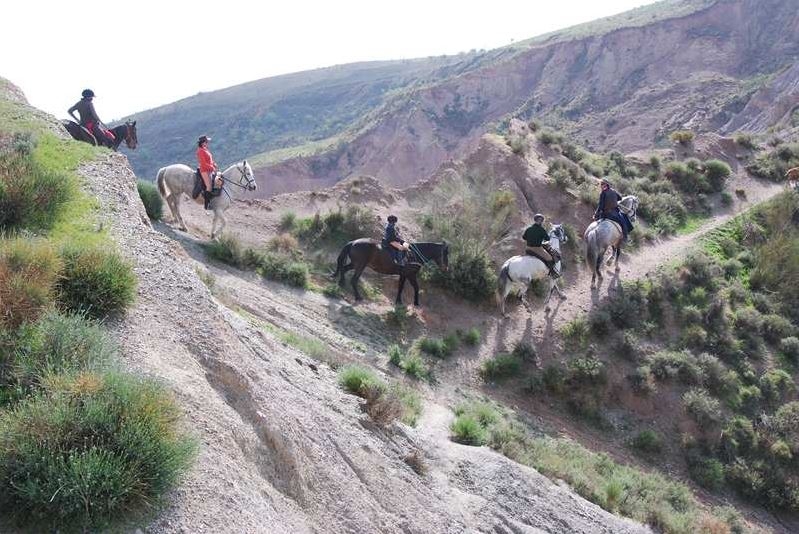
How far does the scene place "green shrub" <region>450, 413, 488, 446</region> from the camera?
11.1 m

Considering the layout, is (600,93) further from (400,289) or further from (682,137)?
(400,289)

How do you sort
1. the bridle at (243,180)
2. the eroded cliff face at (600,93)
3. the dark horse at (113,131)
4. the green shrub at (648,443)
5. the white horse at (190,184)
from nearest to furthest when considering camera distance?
the green shrub at (648,443) → the dark horse at (113,131) → the white horse at (190,184) → the bridle at (243,180) → the eroded cliff face at (600,93)

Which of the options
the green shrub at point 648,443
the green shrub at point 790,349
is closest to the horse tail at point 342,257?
the green shrub at point 648,443

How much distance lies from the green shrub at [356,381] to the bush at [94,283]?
4.39 m

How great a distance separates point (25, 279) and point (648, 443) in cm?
1459

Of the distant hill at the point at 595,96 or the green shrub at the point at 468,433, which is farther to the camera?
the distant hill at the point at 595,96

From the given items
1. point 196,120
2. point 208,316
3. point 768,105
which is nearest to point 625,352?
point 208,316

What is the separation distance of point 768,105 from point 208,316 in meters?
56.0

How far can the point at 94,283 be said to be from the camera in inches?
261

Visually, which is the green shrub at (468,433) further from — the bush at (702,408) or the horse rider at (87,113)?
the horse rider at (87,113)

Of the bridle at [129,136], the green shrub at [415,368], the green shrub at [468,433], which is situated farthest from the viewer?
the bridle at [129,136]

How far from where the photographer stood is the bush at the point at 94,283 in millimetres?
6480

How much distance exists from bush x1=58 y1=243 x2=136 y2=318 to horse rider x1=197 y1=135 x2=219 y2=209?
12.1 meters

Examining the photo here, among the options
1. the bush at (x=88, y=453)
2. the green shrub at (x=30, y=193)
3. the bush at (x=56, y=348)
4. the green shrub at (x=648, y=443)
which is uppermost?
the green shrub at (x=30, y=193)
